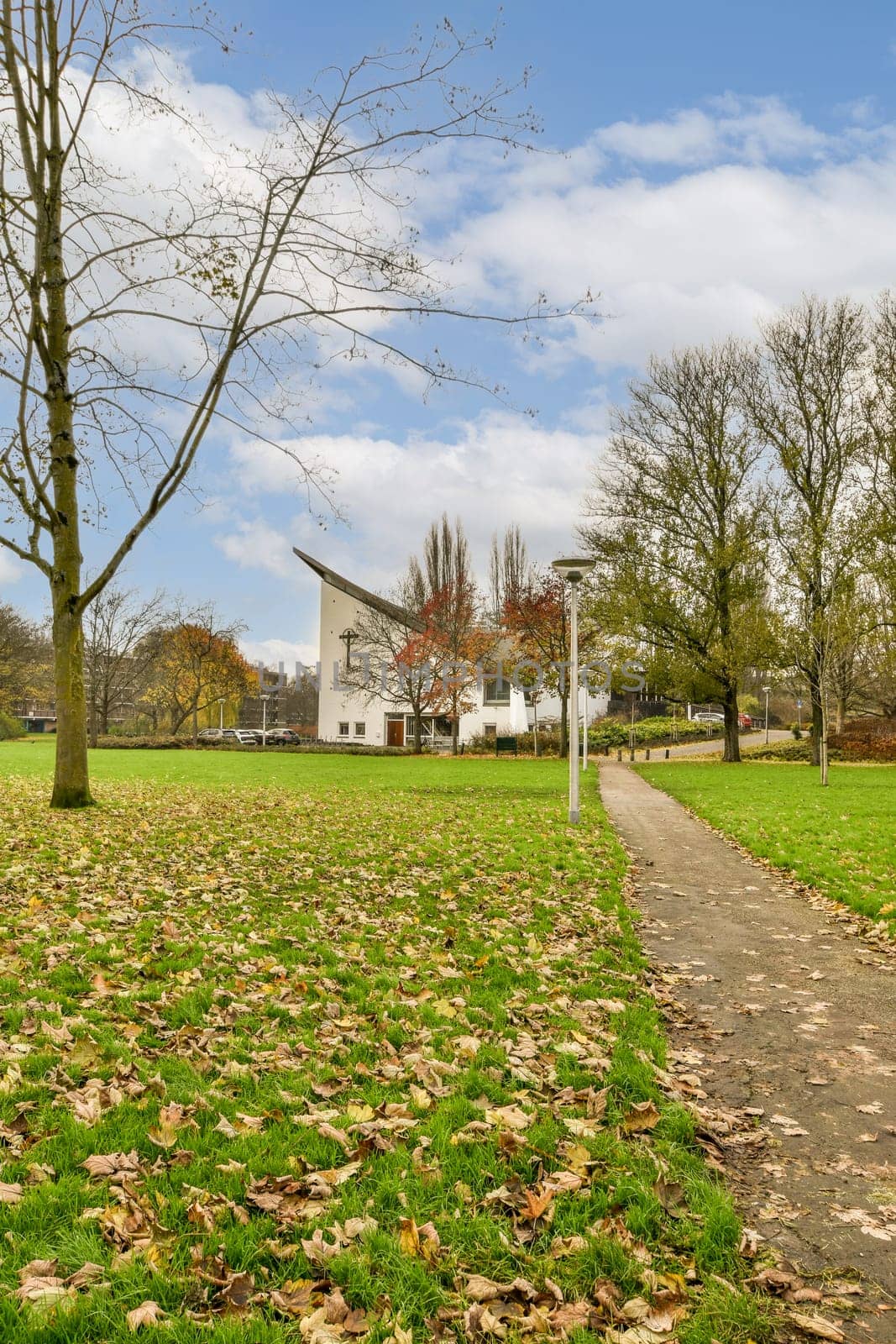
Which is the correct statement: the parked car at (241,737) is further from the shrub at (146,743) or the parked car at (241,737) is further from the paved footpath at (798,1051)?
the paved footpath at (798,1051)

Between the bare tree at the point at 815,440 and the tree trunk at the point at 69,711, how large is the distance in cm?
2591

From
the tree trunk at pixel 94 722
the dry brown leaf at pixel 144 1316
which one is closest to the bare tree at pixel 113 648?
the tree trunk at pixel 94 722

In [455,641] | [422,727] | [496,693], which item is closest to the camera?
[455,641]

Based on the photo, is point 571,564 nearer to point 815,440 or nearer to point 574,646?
point 574,646

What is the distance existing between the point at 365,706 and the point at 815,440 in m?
29.0

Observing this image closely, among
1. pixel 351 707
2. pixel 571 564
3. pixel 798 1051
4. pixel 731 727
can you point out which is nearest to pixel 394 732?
pixel 351 707

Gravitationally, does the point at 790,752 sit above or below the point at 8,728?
below

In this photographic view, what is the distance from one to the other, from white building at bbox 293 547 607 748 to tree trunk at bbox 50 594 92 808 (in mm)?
34950

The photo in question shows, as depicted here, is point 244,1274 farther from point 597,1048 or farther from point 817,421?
point 817,421

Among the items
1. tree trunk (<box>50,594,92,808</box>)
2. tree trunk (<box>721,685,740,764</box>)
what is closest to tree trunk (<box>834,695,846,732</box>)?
tree trunk (<box>721,685,740,764</box>)

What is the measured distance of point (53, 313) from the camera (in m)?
14.0

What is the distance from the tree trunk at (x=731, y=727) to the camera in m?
35.3

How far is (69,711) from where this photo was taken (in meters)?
14.4

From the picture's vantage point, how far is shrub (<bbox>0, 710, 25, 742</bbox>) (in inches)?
2297
